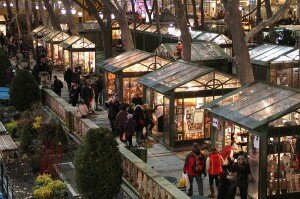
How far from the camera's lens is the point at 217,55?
30.0 meters

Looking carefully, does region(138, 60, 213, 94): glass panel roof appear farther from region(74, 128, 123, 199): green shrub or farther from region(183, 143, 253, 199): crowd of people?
region(74, 128, 123, 199): green shrub

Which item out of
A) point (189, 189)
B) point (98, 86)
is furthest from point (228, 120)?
point (98, 86)

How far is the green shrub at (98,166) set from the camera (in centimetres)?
1371

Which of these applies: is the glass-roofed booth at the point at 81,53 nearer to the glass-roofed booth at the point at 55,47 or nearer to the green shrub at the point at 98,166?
the glass-roofed booth at the point at 55,47

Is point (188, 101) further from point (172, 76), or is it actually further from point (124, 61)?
point (124, 61)

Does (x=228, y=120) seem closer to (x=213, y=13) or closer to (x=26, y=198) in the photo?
(x=26, y=198)

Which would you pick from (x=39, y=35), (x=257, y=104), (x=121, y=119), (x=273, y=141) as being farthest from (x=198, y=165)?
(x=39, y=35)

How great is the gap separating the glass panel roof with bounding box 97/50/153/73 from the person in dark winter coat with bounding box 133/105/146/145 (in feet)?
17.9

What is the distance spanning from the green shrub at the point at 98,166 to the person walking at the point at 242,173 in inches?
114

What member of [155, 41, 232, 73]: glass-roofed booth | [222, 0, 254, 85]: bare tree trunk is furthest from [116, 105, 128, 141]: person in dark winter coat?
[155, 41, 232, 73]: glass-roofed booth

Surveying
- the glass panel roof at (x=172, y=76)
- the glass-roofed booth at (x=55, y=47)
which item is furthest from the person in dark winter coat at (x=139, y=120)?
the glass-roofed booth at (x=55, y=47)

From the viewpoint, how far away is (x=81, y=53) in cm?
3816

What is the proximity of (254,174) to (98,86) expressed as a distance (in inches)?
542

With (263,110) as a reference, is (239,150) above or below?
below
